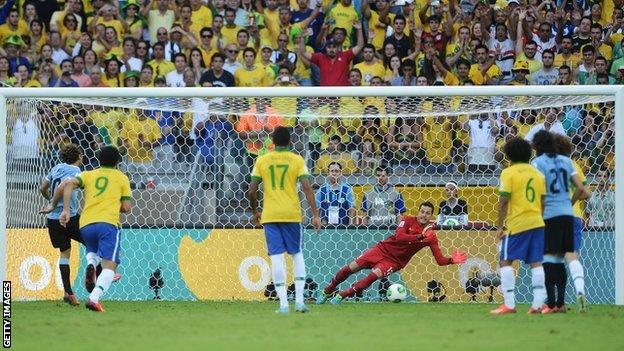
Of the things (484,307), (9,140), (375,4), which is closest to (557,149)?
(484,307)

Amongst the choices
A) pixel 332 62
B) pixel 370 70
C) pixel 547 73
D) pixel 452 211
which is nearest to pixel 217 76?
pixel 332 62

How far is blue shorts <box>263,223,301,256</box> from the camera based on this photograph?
1273 centimetres

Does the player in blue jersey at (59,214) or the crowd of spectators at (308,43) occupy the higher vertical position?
the crowd of spectators at (308,43)

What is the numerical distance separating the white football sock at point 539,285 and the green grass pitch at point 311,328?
0.80ft

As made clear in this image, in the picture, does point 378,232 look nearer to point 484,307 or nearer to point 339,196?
point 339,196

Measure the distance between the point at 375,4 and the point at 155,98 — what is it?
6074 millimetres

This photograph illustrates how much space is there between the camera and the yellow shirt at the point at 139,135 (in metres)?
16.3

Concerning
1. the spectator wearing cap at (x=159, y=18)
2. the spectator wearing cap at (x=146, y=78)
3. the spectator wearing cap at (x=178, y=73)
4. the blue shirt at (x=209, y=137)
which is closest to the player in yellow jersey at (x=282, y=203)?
the blue shirt at (x=209, y=137)

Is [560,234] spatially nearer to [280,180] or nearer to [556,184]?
[556,184]

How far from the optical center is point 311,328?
11.2 meters

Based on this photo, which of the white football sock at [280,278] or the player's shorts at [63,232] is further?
the player's shorts at [63,232]

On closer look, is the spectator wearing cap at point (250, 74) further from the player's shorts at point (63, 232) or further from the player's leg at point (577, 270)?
the player's leg at point (577, 270)

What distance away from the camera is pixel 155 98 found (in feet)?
51.0

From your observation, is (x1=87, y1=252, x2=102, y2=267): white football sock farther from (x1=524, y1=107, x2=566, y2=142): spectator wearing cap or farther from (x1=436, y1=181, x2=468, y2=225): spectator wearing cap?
(x1=524, y1=107, x2=566, y2=142): spectator wearing cap
